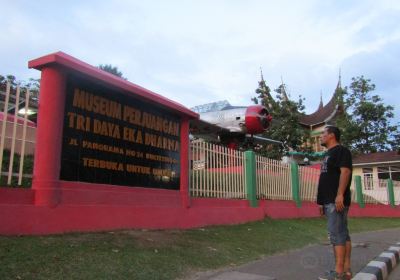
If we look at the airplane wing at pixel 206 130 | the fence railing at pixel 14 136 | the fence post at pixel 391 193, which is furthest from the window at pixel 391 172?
the fence railing at pixel 14 136

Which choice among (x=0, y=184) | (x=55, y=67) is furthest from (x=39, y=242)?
(x=55, y=67)

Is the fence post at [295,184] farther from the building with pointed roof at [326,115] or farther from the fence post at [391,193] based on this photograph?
the building with pointed roof at [326,115]

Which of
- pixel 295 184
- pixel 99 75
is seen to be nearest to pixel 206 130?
pixel 295 184

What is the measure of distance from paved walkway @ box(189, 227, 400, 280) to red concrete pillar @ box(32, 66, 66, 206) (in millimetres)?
2052

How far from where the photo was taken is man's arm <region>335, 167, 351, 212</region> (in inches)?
180

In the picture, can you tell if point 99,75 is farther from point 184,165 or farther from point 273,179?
point 273,179

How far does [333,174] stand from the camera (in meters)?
4.79

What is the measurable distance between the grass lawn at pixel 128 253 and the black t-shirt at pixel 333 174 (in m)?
1.69

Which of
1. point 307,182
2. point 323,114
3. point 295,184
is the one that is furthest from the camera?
point 323,114

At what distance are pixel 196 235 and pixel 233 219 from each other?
7.69ft

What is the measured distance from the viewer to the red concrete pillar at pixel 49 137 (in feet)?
17.4

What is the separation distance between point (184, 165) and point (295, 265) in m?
2.94

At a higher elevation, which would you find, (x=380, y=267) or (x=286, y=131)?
(x=286, y=131)

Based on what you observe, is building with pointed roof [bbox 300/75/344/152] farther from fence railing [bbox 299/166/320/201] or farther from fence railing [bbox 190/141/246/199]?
fence railing [bbox 190/141/246/199]
